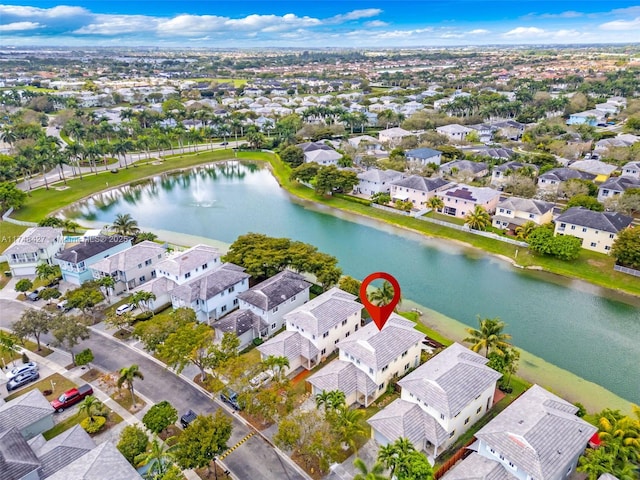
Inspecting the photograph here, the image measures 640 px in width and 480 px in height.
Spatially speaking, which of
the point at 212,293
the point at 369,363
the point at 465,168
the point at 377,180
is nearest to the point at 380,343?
the point at 369,363

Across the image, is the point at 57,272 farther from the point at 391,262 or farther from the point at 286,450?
the point at 391,262

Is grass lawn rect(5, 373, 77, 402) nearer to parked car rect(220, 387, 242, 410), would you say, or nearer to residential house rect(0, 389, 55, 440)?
residential house rect(0, 389, 55, 440)

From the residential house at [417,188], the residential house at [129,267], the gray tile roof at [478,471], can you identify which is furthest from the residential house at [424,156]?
the gray tile roof at [478,471]

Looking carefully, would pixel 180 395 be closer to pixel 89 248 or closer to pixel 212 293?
pixel 212 293

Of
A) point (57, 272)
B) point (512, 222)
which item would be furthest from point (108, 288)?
point (512, 222)

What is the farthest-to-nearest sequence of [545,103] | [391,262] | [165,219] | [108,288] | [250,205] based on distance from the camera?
[545,103], [250,205], [165,219], [391,262], [108,288]

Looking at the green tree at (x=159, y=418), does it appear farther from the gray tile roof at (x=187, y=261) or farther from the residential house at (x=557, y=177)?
the residential house at (x=557, y=177)

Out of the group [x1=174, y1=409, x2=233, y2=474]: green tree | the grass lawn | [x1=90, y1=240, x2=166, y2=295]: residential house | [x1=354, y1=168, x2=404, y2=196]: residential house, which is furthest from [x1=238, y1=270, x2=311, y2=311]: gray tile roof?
[x1=354, y1=168, x2=404, y2=196]: residential house
